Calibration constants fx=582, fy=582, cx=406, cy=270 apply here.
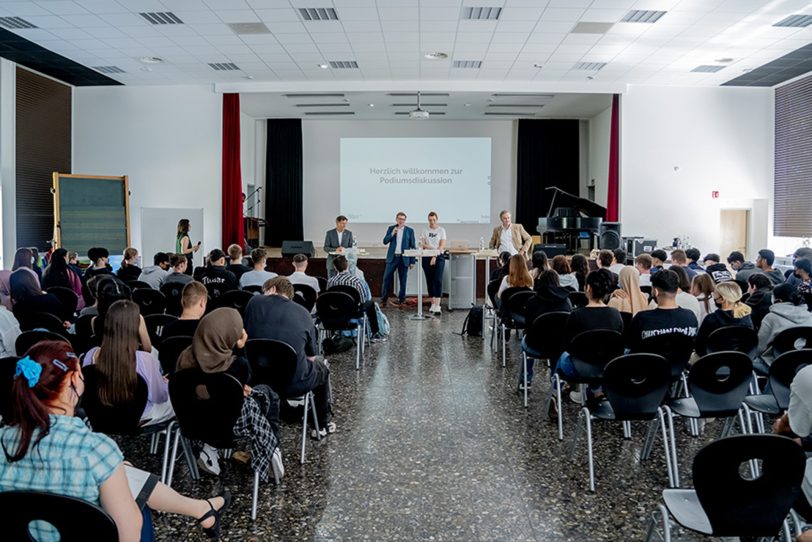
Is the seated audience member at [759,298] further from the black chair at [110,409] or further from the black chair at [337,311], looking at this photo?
the black chair at [110,409]

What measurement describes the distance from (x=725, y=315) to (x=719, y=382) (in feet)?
3.68

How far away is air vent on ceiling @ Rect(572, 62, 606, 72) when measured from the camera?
10318 millimetres

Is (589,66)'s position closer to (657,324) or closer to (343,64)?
(343,64)

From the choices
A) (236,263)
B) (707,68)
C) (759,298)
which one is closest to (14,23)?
(236,263)

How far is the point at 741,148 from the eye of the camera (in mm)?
11812

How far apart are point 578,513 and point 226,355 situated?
2085 mm

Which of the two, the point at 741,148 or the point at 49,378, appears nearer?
the point at 49,378

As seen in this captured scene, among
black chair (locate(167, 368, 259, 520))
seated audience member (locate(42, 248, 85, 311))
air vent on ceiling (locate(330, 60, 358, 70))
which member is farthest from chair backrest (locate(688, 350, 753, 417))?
air vent on ceiling (locate(330, 60, 358, 70))

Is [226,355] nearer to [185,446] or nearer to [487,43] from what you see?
[185,446]

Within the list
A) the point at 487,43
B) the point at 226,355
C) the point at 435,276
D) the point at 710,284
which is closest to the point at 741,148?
the point at 487,43

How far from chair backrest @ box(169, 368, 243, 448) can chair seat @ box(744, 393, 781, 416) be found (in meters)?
3.02

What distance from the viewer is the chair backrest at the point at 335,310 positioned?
6043 mm

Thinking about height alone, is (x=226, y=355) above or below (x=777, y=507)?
above

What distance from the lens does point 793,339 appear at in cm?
401
